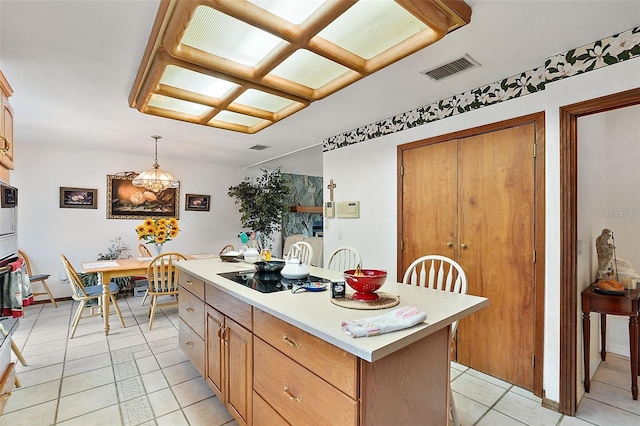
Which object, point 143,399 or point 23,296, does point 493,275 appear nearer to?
point 143,399

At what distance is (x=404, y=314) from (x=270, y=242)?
18.3ft

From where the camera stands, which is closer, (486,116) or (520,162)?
(520,162)

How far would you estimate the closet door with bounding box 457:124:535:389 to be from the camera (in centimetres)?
227

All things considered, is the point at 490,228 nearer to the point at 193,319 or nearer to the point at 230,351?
the point at 230,351

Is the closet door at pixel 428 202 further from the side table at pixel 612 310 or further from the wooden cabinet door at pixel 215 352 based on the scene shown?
the wooden cabinet door at pixel 215 352

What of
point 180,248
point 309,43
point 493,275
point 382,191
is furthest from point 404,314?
point 180,248

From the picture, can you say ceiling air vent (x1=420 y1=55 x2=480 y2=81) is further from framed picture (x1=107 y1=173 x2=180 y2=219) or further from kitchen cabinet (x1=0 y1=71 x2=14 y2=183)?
framed picture (x1=107 y1=173 x2=180 y2=219)

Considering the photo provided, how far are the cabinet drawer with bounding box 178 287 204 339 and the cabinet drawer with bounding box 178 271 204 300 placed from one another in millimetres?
36

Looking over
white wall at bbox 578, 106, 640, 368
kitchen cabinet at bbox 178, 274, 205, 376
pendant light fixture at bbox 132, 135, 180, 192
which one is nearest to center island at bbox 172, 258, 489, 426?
kitchen cabinet at bbox 178, 274, 205, 376

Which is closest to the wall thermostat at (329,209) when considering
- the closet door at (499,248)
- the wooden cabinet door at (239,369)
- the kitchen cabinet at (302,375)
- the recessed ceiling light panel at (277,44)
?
the closet door at (499,248)

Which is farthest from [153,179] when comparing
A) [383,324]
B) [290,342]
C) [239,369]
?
[383,324]

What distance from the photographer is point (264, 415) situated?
4.83ft

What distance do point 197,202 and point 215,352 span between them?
172 inches

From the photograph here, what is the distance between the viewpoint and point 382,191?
11.0ft
